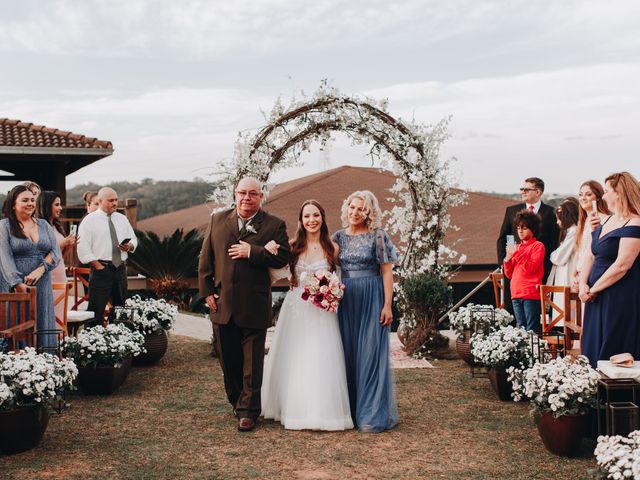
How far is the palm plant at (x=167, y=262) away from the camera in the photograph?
50.9 ft

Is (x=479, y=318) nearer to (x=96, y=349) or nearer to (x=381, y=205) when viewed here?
(x=96, y=349)

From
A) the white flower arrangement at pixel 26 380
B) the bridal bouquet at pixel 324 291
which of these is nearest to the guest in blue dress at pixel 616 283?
the bridal bouquet at pixel 324 291

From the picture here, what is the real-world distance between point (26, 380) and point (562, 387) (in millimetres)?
3553

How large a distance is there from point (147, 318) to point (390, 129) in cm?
374

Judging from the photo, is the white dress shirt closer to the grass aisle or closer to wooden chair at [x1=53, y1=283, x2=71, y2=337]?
wooden chair at [x1=53, y1=283, x2=71, y2=337]

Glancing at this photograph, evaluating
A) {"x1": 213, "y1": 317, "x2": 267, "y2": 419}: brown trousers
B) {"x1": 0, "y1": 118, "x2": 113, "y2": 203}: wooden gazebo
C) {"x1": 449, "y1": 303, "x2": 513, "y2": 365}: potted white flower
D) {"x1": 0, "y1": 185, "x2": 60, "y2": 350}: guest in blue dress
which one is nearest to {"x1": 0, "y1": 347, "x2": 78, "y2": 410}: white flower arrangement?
{"x1": 213, "y1": 317, "x2": 267, "y2": 419}: brown trousers

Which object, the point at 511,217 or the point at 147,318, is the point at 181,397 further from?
the point at 511,217

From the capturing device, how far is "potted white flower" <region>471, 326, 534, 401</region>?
6738 mm

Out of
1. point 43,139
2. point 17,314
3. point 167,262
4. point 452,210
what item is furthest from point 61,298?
point 452,210

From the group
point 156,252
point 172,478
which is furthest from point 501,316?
point 156,252

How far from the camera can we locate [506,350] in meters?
6.75

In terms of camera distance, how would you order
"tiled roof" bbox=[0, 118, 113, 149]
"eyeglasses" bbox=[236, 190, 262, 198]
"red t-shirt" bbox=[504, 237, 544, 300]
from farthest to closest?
"tiled roof" bbox=[0, 118, 113, 149], "red t-shirt" bbox=[504, 237, 544, 300], "eyeglasses" bbox=[236, 190, 262, 198]

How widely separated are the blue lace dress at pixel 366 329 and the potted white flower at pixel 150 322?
127 inches

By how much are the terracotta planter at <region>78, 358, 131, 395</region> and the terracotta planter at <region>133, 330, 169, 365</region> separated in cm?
141
